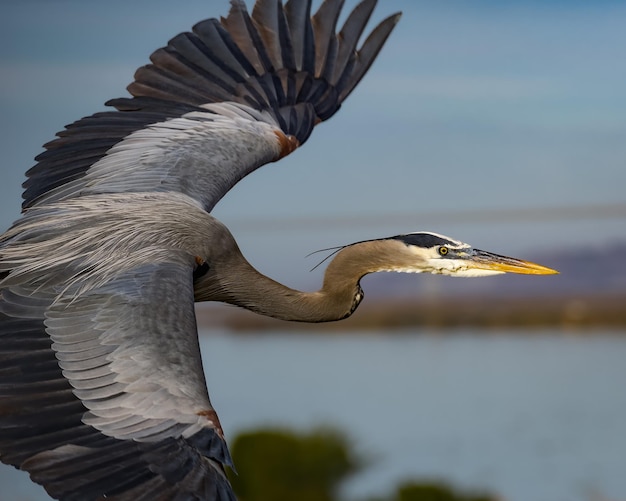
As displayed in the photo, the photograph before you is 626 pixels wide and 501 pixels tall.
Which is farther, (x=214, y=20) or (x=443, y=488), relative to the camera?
(x=443, y=488)

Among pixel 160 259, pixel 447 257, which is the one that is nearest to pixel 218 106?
pixel 160 259

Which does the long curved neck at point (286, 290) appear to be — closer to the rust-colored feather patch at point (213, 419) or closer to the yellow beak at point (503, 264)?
the yellow beak at point (503, 264)

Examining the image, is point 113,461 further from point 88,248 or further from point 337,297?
point 337,297

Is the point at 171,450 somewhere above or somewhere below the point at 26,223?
below

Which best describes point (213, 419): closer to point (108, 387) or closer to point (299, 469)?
point (108, 387)

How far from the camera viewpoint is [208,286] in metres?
4.07

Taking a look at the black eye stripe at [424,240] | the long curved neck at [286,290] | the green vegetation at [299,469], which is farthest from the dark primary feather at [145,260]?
the green vegetation at [299,469]

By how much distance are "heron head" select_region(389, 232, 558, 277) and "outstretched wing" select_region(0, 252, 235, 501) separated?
Answer: 82 centimetres

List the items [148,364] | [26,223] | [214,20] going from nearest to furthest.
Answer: [148,364], [26,223], [214,20]

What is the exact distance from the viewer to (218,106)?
474cm

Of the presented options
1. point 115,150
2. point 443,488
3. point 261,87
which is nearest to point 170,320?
point 115,150

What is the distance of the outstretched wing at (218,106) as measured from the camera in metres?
4.32

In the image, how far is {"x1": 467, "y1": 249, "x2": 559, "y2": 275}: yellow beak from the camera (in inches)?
154

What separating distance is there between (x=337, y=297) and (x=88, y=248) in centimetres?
90
